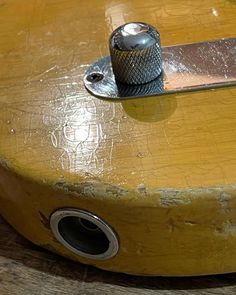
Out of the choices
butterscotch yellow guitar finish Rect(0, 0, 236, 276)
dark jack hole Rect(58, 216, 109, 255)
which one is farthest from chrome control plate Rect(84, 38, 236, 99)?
dark jack hole Rect(58, 216, 109, 255)

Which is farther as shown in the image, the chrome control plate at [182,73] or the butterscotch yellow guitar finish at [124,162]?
the chrome control plate at [182,73]

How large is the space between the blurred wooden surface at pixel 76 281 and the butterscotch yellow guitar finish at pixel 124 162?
23mm

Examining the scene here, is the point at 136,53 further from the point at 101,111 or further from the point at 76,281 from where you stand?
the point at 76,281

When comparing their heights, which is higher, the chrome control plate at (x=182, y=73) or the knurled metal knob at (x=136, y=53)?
the knurled metal knob at (x=136, y=53)

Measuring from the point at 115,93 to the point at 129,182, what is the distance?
0.17 m

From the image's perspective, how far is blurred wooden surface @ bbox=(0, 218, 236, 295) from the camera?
2.33 ft

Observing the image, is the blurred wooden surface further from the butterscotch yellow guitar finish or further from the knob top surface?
the knob top surface

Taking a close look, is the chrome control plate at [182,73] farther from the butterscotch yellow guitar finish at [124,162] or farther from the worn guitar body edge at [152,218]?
the worn guitar body edge at [152,218]

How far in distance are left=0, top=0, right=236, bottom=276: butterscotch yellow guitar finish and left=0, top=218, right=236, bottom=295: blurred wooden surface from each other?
2 cm

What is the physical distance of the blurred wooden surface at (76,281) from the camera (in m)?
0.71

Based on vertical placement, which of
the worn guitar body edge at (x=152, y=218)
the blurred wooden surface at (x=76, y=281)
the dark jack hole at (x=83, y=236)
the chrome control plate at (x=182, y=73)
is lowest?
the blurred wooden surface at (x=76, y=281)

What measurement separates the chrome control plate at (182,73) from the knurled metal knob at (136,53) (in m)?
0.01

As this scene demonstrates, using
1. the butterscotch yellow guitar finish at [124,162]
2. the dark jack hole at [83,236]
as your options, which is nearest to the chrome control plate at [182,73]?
the butterscotch yellow guitar finish at [124,162]

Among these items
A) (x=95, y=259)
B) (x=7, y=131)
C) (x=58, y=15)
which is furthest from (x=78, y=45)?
(x=95, y=259)
